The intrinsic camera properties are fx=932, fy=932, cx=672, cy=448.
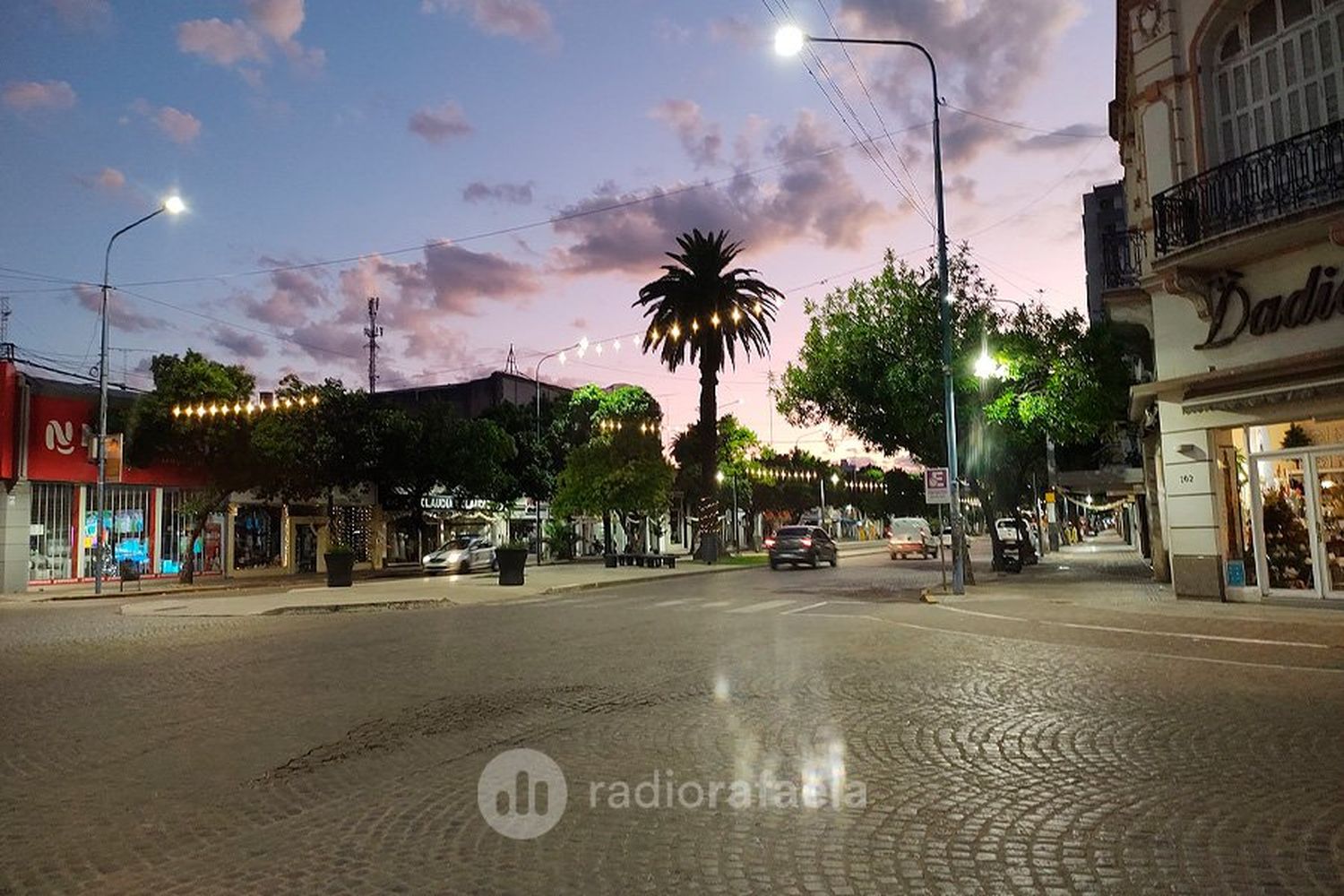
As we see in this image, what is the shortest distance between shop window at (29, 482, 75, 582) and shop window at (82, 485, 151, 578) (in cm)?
54

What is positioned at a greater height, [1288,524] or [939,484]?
[939,484]

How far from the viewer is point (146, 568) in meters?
34.7

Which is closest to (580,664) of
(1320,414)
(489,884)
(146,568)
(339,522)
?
(489,884)

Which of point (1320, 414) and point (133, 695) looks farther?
point (1320, 414)

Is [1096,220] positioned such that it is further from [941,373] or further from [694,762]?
[694,762]

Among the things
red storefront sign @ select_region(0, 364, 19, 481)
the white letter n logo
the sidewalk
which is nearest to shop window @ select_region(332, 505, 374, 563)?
the white letter n logo

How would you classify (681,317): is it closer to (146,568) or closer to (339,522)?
(339,522)

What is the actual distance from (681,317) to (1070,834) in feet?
118

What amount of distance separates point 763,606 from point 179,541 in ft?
87.6

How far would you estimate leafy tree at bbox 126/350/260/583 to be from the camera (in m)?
33.1

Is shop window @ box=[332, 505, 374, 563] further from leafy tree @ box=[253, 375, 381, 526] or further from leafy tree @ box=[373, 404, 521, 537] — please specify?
leafy tree @ box=[253, 375, 381, 526]

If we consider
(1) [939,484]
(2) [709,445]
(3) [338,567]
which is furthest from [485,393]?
(1) [939,484]

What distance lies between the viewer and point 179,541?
118 ft

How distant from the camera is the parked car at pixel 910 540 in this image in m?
45.9
